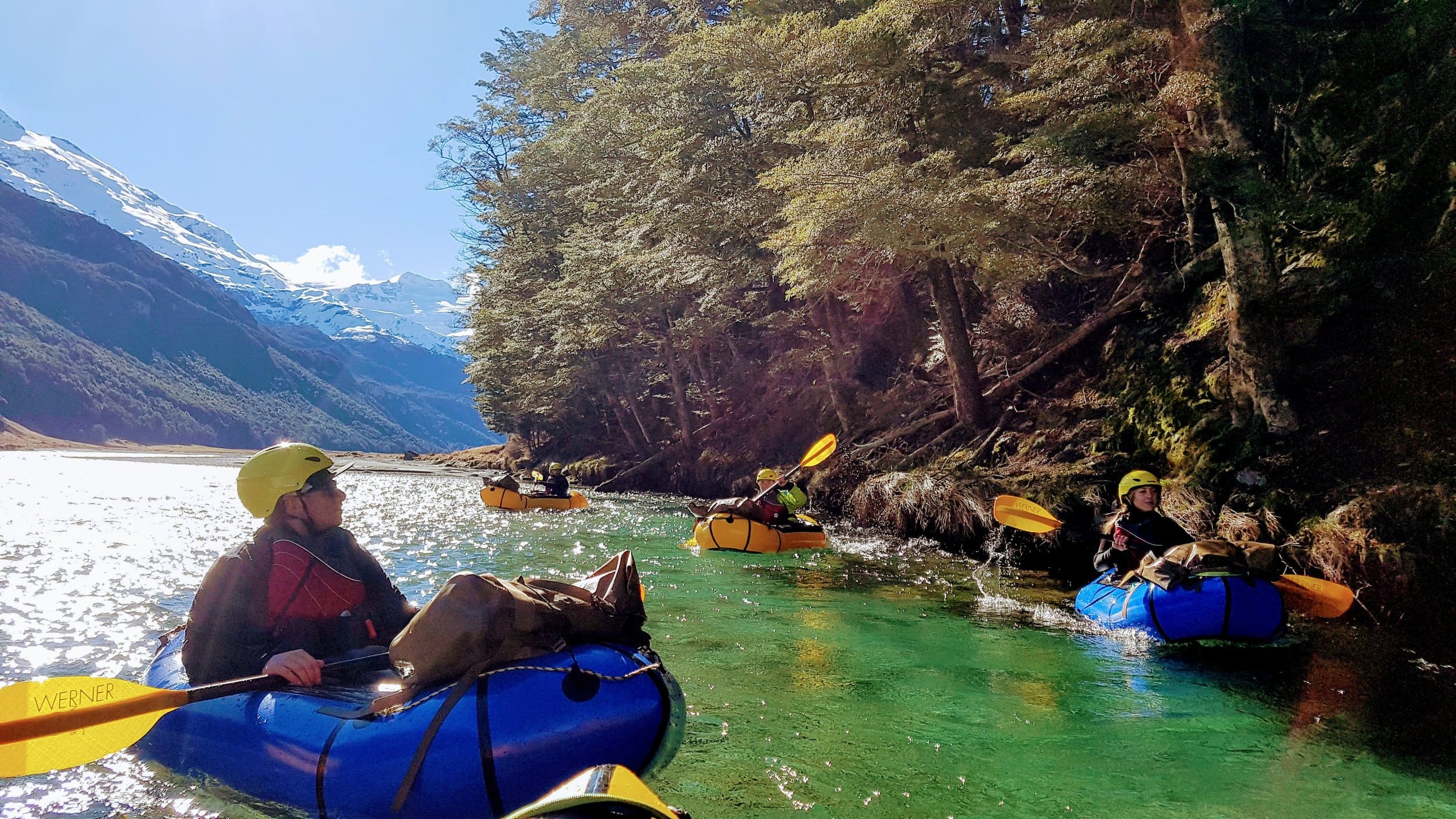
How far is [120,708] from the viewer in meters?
3.42

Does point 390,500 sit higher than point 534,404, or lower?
lower

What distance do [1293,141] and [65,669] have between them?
13.8 meters

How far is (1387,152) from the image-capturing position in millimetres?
8406

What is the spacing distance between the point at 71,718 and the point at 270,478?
1.34 metres

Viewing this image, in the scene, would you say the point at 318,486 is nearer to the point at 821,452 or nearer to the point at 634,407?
the point at 821,452

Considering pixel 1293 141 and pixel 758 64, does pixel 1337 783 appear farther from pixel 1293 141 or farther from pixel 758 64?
pixel 758 64

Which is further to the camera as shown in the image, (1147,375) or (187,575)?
(1147,375)

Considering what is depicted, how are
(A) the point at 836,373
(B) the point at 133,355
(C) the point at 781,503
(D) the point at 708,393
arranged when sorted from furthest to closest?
(B) the point at 133,355 → (D) the point at 708,393 → (A) the point at 836,373 → (C) the point at 781,503

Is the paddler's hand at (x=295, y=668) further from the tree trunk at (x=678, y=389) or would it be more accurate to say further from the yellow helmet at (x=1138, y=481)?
the tree trunk at (x=678, y=389)

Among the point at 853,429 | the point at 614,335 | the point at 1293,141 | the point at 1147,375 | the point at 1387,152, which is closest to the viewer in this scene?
the point at 1387,152

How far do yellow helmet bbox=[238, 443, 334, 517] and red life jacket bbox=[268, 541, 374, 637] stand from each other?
277 mm

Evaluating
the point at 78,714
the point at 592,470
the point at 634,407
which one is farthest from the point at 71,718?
the point at 592,470

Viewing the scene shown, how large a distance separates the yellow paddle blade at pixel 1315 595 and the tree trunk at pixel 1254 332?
8.40ft

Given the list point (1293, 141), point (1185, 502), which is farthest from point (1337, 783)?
point (1293, 141)
